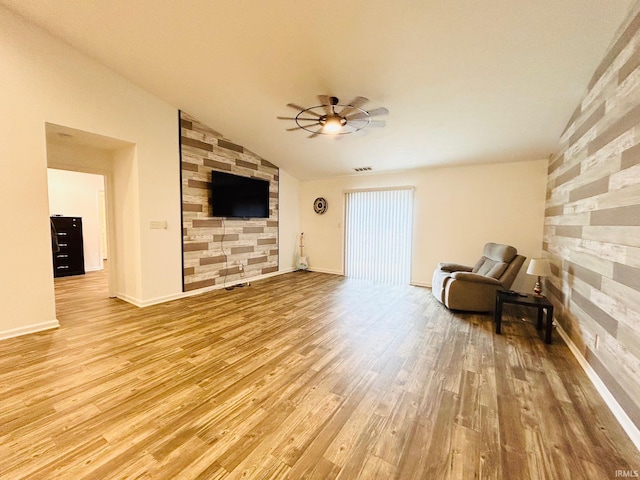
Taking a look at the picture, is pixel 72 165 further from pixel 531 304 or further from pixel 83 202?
pixel 531 304

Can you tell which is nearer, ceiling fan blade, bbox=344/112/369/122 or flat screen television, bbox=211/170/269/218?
ceiling fan blade, bbox=344/112/369/122

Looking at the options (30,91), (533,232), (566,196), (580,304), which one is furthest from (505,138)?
(30,91)

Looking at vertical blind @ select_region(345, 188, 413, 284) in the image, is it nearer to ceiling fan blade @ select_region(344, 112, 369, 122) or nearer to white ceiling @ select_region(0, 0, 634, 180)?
white ceiling @ select_region(0, 0, 634, 180)

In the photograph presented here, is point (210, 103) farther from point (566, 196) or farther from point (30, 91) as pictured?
point (566, 196)

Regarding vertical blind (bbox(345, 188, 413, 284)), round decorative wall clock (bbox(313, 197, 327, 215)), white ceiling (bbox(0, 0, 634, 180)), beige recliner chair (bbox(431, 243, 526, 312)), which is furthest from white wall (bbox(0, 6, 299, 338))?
beige recliner chair (bbox(431, 243, 526, 312))

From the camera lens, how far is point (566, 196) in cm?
311

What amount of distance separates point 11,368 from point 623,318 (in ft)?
15.3

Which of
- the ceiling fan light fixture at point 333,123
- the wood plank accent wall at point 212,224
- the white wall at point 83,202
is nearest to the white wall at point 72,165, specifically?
the wood plank accent wall at point 212,224

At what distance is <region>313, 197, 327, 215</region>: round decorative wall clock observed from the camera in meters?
6.49

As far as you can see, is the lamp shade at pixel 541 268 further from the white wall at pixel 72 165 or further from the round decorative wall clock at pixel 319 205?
the white wall at pixel 72 165

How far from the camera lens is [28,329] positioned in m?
2.86

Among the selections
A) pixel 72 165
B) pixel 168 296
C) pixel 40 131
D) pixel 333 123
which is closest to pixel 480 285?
pixel 333 123

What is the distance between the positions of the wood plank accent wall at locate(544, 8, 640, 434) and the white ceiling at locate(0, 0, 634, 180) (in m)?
0.33

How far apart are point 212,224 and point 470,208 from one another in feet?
15.6
